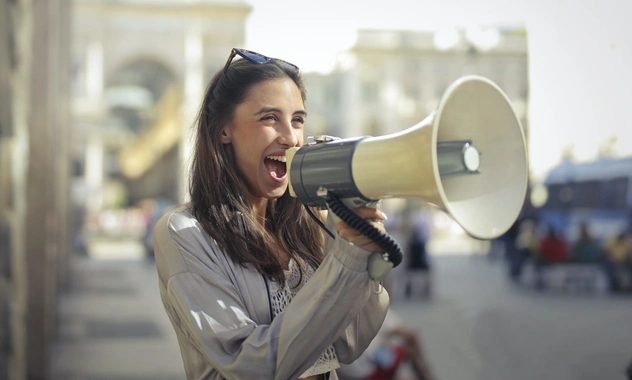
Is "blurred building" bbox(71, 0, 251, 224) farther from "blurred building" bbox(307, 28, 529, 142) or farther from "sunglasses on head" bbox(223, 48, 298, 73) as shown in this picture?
"sunglasses on head" bbox(223, 48, 298, 73)

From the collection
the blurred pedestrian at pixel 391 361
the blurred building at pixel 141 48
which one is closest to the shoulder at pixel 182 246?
the blurred building at pixel 141 48

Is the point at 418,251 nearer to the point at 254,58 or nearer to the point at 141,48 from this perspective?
the point at 141,48

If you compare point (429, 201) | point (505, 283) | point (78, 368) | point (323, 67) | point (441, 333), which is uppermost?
point (323, 67)

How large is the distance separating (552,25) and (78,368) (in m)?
4.65

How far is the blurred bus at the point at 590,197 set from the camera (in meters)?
2.79

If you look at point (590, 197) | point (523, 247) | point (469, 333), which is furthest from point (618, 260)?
point (469, 333)

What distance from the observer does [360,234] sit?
1.00 meters

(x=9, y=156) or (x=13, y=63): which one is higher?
(x=13, y=63)

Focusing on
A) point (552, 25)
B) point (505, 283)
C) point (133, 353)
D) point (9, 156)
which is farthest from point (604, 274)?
point (133, 353)

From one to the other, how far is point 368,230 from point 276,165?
0.96 ft

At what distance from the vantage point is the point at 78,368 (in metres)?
5.71

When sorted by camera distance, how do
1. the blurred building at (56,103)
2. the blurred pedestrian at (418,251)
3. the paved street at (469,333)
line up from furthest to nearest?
the blurred pedestrian at (418,251) < the paved street at (469,333) < the blurred building at (56,103)

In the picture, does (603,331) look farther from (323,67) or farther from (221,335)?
(221,335)

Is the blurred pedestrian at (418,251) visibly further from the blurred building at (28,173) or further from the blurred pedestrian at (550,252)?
the blurred building at (28,173)
